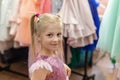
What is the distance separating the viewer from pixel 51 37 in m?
1.20

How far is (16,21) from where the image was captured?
206 centimetres

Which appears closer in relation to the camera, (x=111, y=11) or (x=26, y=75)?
(x=111, y=11)

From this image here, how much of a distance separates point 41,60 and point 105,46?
72 cm

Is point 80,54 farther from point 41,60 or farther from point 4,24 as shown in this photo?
point 41,60

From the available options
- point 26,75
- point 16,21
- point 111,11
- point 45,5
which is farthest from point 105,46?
point 26,75

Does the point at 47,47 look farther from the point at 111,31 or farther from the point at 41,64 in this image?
the point at 111,31

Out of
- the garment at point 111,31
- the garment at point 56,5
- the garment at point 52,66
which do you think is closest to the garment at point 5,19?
the garment at point 56,5

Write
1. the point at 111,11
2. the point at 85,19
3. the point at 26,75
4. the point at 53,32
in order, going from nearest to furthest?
the point at 53,32
the point at 111,11
the point at 85,19
the point at 26,75

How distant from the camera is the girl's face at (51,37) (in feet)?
3.91

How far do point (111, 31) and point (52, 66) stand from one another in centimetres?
69

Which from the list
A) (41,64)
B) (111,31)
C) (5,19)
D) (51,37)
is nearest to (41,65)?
(41,64)

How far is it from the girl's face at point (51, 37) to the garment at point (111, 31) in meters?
0.57

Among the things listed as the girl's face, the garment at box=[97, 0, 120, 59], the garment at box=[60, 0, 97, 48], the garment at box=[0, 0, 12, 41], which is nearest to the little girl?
the girl's face

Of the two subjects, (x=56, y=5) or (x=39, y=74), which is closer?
(x=39, y=74)
